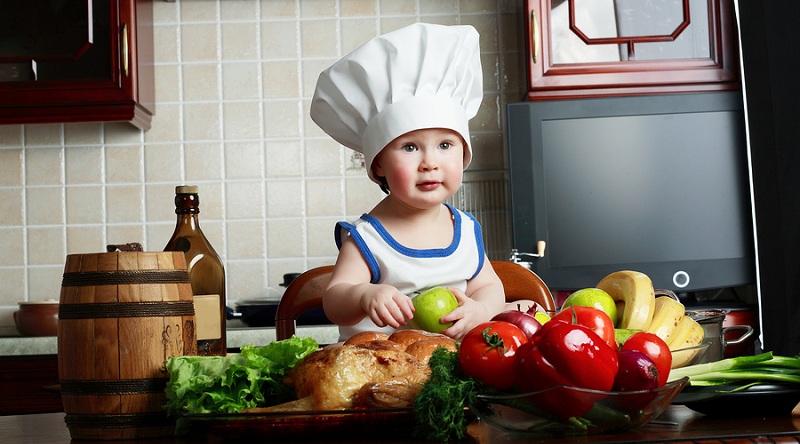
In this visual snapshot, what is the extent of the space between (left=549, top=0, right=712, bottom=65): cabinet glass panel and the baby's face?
112 cm

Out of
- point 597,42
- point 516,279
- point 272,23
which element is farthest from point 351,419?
point 272,23

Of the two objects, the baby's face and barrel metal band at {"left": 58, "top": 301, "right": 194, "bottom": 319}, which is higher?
the baby's face

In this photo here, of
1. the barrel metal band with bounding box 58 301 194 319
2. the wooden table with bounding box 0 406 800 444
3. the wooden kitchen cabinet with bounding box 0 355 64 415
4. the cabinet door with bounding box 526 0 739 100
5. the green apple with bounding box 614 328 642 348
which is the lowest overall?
the wooden kitchen cabinet with bounding box 0 355 64 415

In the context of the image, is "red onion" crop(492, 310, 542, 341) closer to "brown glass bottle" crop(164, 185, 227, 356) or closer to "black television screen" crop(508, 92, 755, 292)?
"brown glass bottle" crop(164, 185, 227, 356)

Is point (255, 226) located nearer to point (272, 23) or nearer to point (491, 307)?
point (272, 23)

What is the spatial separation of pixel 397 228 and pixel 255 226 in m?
1.36

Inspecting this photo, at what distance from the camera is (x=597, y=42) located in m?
2.23

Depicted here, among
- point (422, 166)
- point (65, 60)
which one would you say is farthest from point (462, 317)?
point (65, 60)

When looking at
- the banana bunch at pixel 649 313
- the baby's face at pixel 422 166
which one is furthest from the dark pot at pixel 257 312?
the banana bunch at pixel 649 313

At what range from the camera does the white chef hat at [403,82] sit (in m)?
1.21

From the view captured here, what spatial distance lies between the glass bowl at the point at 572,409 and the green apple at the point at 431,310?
389 millimetres

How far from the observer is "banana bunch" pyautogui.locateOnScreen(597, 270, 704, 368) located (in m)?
0.92

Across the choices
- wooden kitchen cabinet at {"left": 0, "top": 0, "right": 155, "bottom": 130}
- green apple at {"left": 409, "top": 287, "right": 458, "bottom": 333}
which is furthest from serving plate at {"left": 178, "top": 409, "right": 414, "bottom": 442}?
wooden kitchen cabinet at {"left": 0, "top": 0, "right": 155, "bottom": 130}

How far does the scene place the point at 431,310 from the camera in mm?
1013
